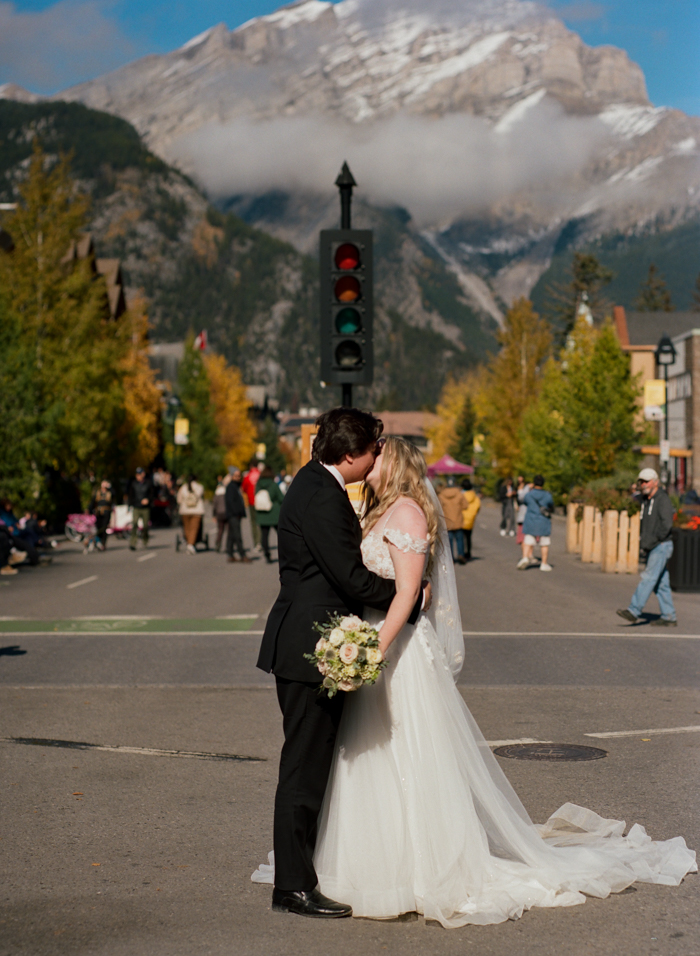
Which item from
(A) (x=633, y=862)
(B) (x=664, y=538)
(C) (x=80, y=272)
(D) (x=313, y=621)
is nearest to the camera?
(D) (x=313, y=621)

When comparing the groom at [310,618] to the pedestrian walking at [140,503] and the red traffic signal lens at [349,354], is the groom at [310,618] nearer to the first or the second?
the red traffic signal lens at [349,354]

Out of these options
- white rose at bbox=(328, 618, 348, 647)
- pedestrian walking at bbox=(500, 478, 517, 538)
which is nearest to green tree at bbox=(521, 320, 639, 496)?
pedestrian walking at bbox=(500, 478, 517, 538)

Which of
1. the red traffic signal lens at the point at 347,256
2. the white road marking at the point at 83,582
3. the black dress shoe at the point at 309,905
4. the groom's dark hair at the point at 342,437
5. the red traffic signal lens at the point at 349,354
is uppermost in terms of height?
the red traffic signal lens at the point at 347,256

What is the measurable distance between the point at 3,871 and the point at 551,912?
90.7 inches

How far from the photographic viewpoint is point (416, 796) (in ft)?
15.0

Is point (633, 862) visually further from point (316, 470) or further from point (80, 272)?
point (80, 272)

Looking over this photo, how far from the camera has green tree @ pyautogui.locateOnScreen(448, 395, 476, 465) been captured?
11288 cm

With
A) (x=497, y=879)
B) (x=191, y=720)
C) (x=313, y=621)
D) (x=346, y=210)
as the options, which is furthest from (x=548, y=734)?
(x=346, y=210)

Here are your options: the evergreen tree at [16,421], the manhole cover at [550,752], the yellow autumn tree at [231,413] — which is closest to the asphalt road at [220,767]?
the manhole cover at [550,752]

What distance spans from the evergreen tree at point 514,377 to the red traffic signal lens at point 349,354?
50736mm

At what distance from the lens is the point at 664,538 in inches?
532

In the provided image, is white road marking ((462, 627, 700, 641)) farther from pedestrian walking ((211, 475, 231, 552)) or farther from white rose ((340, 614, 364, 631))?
pedestrian walking ((211, 475, 231, 552))

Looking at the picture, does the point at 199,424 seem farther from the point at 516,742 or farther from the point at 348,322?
the point at 516,742

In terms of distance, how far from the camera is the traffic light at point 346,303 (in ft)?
34.4
